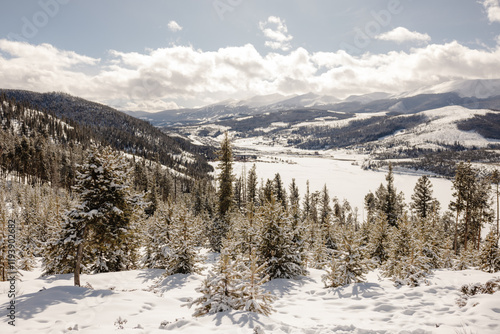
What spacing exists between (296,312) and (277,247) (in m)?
5.51

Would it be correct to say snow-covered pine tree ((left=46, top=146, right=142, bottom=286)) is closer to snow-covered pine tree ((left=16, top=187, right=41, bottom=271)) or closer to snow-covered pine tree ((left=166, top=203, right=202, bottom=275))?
snow-covered pine tree ((left=166, top=203, right=202, bottom=275))

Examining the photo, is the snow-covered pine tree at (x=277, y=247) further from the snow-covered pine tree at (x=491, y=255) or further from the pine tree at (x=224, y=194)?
the pine tree at (x=224, y=194)

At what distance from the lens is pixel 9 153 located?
84.9m

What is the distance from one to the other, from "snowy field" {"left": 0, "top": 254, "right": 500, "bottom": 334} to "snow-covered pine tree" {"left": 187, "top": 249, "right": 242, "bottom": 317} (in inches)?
17.6

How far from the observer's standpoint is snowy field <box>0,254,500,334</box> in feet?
27.5

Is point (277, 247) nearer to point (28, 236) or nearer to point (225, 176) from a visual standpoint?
point (225, 176)

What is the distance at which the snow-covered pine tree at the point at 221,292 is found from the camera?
982 centimetres

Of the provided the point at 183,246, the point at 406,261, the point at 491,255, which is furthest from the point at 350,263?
the point at 183,246

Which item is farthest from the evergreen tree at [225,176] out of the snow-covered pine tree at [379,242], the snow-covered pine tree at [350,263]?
the snow-covered pine tree at [350,263]

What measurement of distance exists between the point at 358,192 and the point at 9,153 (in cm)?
16518

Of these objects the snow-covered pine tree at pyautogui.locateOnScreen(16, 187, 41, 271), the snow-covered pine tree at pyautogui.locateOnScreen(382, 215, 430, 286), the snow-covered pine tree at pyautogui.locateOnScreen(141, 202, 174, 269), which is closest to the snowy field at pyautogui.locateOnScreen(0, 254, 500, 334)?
the snow-covered pine tree at pyautogui.locateOnScreen(382, 215, 430, 286)

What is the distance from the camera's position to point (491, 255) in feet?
50.9

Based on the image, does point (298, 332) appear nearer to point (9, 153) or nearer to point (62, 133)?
point (9, 153)

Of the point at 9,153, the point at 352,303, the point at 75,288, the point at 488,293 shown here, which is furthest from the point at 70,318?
the point at 9,153
